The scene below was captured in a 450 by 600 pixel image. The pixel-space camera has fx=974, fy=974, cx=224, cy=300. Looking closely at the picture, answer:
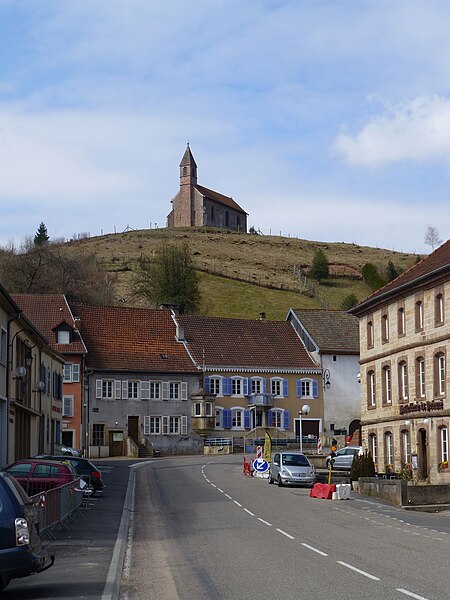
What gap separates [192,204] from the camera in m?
171

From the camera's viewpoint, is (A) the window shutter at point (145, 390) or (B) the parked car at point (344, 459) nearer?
(B) the parked car at point (344, 459)

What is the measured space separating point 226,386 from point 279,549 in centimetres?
5812

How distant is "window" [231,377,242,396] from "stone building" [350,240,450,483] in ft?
82.8

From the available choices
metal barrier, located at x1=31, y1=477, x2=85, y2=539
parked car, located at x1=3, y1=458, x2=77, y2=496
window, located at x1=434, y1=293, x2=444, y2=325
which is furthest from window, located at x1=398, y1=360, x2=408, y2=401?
metal barrier, located at x1=31, y1=477, x2=85, y2=539

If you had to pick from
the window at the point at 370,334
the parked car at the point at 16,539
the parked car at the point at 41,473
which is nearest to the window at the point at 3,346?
the parked car at the point at 41,473

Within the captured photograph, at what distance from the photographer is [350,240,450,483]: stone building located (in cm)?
4197

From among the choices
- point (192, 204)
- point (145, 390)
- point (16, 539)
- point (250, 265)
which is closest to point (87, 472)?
point (16, 539)

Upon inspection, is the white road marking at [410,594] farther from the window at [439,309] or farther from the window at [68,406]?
the window at [68,406]

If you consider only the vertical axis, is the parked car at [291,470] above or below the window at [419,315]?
below

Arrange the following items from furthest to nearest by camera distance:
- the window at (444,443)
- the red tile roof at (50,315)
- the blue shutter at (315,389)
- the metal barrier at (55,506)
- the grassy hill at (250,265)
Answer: the grassy hill at (250,265) < the blue shutter at (315,389) < the red tile roof at (50,315) < the window at (444,443) < the metal barrier at (55,506)

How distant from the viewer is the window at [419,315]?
44.4 metres

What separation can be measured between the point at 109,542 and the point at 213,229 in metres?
146

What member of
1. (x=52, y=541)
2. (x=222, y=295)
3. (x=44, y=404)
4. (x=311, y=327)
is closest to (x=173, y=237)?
(x=222, y=295)

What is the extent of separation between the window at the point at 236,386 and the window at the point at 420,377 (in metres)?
33.4
